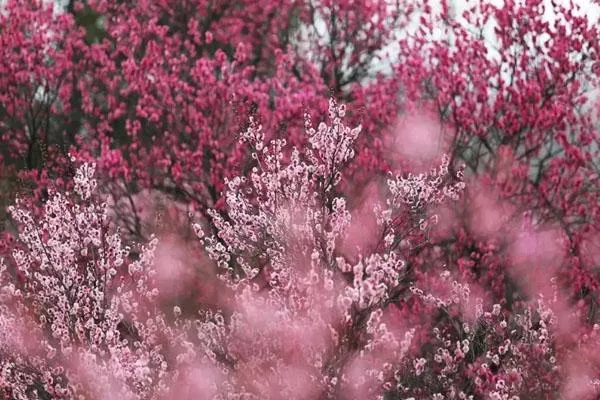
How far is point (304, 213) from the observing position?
7.30m

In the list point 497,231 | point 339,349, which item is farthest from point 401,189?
point 497,231

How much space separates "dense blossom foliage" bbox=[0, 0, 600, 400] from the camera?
24.3ft

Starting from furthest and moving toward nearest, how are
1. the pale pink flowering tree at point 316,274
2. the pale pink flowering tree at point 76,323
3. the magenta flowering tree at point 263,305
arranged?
the pale pink flowering tree at point 76,323
the magenta flowering tree at point 263,305
the pale pink flowering tree at point 316,274

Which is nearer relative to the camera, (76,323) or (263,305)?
(76,323)

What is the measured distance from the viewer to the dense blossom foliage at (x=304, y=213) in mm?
7414

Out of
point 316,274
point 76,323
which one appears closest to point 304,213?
point 316,274

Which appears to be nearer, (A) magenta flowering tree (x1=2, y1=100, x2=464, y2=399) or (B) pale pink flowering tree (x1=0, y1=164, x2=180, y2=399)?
(A) magenta flowering tree (x1=2, y1=100, x2=464, y2=399)

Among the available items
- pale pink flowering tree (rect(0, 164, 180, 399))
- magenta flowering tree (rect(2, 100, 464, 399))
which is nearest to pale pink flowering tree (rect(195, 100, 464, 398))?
magenta flowering tree (rect(2, 100, 464, 399))

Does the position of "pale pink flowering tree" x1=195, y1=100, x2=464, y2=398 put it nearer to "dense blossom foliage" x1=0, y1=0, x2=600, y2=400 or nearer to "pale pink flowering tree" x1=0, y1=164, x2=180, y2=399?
"dense blossom foliage" x1=0, y1=0, x2=600, y2=400

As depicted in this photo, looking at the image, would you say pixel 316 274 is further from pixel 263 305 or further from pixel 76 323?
pixel 76 323

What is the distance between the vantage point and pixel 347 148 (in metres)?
7.41

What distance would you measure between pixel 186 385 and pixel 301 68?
12.9 meters

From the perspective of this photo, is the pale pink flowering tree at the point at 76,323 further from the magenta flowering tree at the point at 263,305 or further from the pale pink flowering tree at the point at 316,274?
the pale pink flowering tree at the point at 316,274

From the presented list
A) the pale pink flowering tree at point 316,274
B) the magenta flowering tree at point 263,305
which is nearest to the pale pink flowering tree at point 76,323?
the magenta flowering tree at point 263,305
